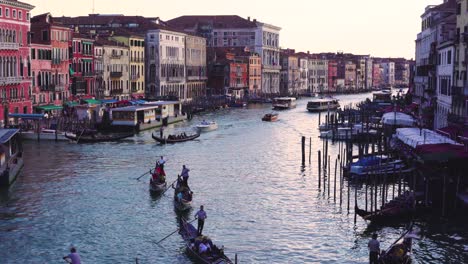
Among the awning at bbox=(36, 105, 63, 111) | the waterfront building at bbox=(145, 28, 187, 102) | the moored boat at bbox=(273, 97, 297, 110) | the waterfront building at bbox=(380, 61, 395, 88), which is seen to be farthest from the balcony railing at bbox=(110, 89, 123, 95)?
the waterfront building at bbox=(380, 61, 395, 88)

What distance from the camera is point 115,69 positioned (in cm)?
5594

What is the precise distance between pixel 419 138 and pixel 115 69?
117ft

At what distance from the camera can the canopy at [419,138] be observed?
75.6ft

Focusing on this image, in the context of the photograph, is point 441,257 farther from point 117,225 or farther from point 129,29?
point 129,29

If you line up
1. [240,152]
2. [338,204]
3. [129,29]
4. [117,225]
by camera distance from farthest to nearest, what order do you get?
1. [129,29]
2. [240,152]
3. [338,204]
4. [117,225]

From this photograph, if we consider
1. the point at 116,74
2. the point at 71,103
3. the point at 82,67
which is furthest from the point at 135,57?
the point at 71,103

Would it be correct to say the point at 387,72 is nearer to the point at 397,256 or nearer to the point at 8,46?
the point at 8,46

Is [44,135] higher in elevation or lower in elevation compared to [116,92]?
lower

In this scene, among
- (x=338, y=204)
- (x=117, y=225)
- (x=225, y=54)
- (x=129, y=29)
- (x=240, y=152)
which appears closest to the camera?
(x=117, y=225)

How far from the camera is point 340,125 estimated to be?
144 feet

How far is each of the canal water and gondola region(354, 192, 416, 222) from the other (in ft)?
1.07

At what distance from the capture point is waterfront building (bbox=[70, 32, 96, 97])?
49.0 meters

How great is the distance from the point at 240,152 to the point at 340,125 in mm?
12157

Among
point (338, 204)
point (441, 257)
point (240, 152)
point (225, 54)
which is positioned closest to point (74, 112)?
point (240, 152)
